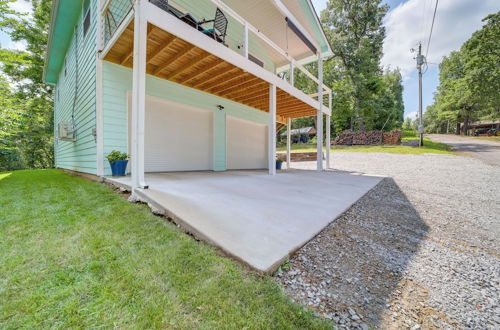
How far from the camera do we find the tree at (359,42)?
19016mm

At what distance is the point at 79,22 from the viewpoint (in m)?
6.60

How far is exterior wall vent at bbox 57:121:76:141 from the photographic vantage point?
6.21 m

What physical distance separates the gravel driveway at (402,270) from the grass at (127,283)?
0.99 ft

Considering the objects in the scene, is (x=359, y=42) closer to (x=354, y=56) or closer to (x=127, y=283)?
(x=354, y=56)

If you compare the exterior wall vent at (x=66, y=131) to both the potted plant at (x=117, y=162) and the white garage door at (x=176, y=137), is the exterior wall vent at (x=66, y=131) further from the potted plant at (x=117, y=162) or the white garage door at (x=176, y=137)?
the potted plant at (x=117, y=162)

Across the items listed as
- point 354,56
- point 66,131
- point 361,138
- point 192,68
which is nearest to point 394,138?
point 361,138

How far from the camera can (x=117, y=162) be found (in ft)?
14.2

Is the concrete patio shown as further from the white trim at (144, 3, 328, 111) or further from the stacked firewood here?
the stacked firewood

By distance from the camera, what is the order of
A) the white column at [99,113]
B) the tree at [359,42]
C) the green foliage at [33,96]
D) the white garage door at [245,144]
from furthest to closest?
the tree at [359,42] < the green foliage at [33,96] < the white garage door at [245,144] < the white column at [99,113]

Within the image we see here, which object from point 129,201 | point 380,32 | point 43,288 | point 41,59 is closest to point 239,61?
point 129,201

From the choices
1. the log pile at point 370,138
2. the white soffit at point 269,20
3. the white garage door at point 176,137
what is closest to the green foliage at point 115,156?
the white garage door at point 176,137

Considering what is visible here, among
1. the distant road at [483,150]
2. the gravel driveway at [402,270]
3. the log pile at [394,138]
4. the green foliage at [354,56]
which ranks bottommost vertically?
the gravel driveway at [402,270]

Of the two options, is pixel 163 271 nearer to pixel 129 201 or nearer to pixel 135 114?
pixel 129 201

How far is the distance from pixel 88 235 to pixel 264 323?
187 centimetres
